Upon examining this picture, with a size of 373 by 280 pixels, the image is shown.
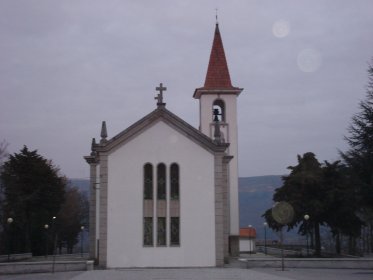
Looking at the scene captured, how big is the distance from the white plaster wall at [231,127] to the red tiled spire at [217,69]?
43.2 inches

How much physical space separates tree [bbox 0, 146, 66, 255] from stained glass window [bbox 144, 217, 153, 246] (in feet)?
83.8

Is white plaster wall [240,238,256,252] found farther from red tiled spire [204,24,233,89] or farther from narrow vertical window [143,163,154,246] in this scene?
narrow vertical window [143,163,154,246]

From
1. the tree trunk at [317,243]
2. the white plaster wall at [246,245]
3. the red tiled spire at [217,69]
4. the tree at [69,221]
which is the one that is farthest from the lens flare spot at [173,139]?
the tree at [69,221]

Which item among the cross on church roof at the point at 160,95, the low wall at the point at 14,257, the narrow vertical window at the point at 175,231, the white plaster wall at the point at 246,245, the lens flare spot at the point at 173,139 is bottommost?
the low wall at the point at 14,257

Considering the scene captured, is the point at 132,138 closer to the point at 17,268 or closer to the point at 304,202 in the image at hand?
the point at 17,268

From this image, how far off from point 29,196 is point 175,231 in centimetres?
2745

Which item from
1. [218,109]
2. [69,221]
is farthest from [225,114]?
[69,221]

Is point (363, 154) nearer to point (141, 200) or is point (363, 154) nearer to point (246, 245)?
point (141, 200)

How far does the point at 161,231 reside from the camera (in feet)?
111

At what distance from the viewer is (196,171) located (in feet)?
113


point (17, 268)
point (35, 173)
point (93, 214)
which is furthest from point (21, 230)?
point (17, 268)

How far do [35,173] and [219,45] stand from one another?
23.4m

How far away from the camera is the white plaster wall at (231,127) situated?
48.2 meters

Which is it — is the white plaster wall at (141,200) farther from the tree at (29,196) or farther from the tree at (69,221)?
the tree at (69,221)
